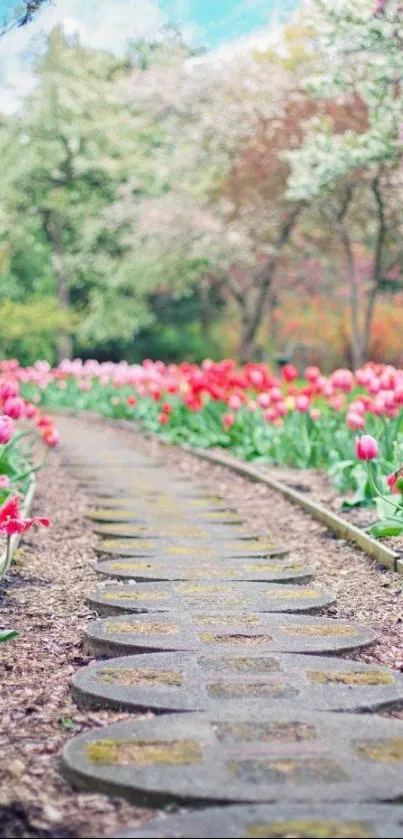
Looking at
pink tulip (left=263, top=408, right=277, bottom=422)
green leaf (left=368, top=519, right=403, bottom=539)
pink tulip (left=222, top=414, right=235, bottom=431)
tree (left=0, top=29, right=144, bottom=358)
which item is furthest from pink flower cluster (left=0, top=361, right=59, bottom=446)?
tree (left=0, top=29, right=144, bottom=358)

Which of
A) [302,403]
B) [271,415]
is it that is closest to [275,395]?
[271,415]

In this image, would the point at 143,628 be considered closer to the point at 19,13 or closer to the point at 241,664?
the point at 241,664

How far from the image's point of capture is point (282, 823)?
7.09 feet

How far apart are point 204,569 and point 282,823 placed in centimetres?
277

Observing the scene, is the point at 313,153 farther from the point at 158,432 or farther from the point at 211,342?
the point at 211,342

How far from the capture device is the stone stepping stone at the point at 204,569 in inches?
187

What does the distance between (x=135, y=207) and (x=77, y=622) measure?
1966 centimetres

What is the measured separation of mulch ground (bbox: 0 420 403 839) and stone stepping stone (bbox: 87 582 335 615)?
100mm

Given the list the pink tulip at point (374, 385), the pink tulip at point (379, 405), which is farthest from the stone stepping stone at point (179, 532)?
the pink tulip at point (374, 385)

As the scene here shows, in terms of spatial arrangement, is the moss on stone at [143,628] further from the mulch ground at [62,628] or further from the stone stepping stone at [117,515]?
the stone stepping stone at [117,515]

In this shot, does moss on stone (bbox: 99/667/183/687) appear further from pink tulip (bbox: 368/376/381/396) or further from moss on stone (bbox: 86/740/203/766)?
pink tulip (bbox: 368/376/381/396)

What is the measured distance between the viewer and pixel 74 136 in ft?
81.6

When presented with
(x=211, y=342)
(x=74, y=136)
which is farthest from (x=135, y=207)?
(x=211, y=342)

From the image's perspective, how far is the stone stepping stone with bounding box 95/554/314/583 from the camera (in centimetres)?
475
